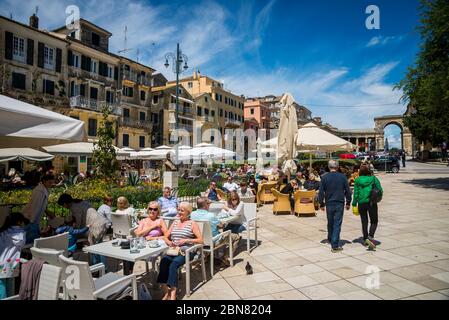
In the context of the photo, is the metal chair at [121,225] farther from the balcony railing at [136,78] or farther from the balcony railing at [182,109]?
the balcony railing at [182,109]

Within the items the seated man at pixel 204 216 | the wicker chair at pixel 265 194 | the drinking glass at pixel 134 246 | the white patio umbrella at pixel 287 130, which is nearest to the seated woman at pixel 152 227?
the drinking glass at pixel 134 246

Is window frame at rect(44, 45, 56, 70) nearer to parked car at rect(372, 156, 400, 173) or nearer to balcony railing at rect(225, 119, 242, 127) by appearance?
balcony railing at rect(225, 119, 242, 127)

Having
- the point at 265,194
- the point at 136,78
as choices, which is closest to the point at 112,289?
the point at 265,194

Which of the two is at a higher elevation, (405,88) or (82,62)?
(82,62)

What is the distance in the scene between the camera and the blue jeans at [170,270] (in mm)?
3830

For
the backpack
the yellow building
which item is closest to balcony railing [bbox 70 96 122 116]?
the yellow building

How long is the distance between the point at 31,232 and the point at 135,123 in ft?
98.2

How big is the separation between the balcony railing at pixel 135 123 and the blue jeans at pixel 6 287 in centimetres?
2930

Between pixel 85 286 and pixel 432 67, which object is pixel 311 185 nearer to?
pixel 85 286

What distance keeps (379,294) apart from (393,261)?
1532 mm
